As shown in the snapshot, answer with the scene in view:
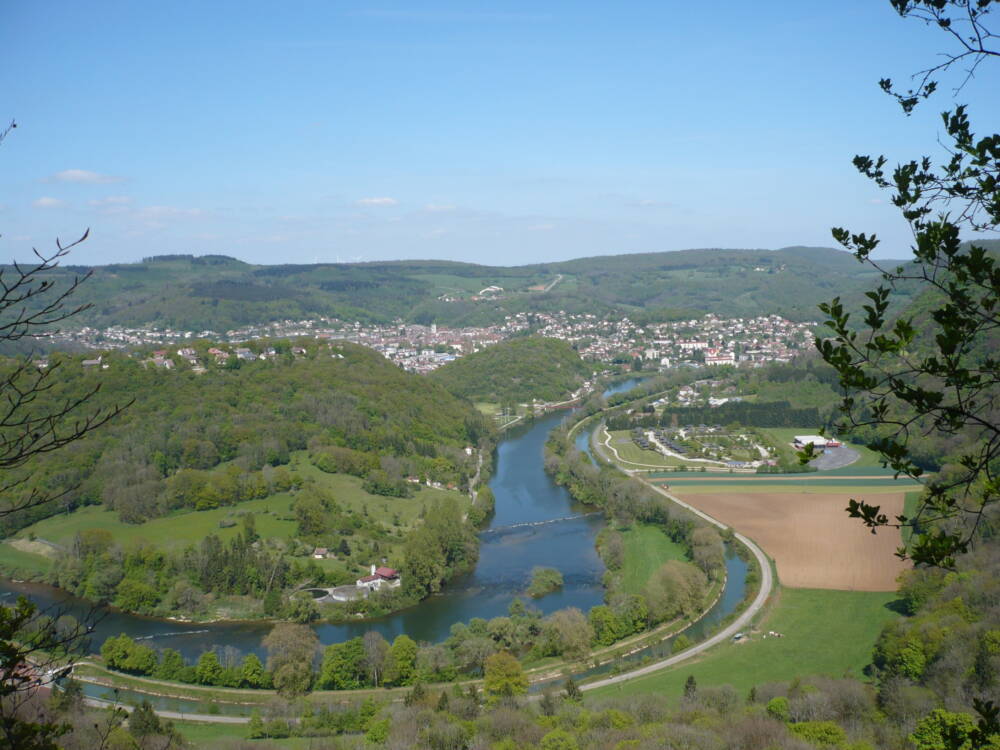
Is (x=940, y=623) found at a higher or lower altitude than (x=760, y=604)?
higher

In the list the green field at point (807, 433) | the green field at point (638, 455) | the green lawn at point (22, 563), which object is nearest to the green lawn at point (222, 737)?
the green lawn at point (22, 563)

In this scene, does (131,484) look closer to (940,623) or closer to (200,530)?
(200,530)

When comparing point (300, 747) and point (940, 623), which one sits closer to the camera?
point (300, 747)

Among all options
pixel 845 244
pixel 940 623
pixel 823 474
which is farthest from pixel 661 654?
pixel 823 474

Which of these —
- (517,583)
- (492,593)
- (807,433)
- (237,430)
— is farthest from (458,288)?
(492,593)

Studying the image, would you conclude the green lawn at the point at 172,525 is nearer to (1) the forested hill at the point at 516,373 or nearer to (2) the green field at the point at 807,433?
(2) the green field at the point at 807,433

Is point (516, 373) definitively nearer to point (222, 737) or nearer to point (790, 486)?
point (790, 486)

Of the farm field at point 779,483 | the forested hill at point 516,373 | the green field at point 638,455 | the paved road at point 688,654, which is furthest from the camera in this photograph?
the forested hill at point 516,373
